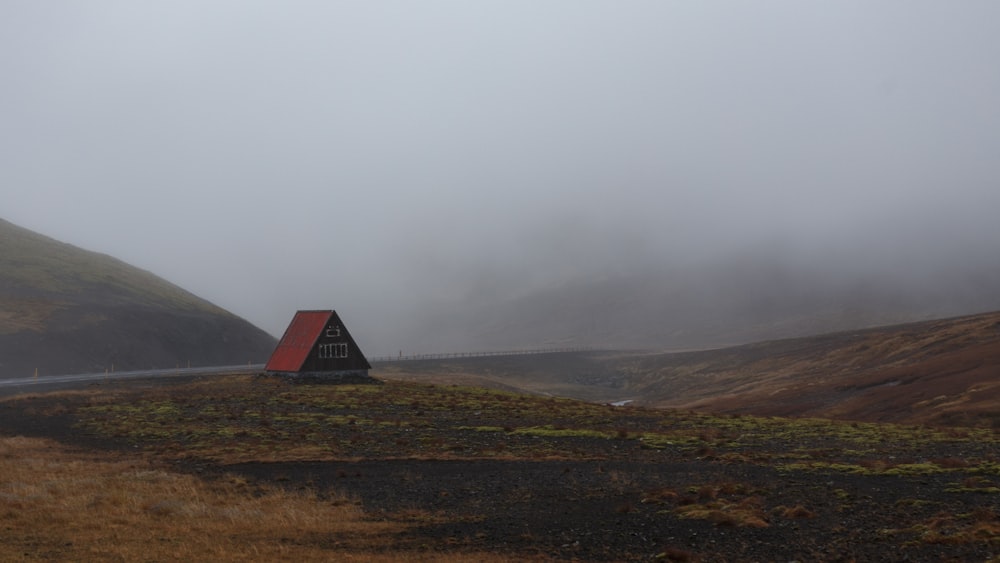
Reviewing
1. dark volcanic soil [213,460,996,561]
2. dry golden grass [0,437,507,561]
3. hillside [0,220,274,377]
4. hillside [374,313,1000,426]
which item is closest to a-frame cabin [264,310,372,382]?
hillside [374,313,1000,426]

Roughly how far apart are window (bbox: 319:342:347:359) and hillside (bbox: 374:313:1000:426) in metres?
28.5

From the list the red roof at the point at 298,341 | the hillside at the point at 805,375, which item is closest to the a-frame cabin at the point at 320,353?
the red roof at the point at 298,341

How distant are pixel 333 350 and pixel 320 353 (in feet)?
5.52

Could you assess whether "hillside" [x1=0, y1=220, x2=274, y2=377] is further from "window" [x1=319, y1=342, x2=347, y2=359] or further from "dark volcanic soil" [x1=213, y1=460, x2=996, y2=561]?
"dark volcanic soil" [x1=213, y1=460, x2=996, y2=561]

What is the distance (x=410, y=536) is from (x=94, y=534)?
7858mm

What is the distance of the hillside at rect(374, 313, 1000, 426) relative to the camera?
59.2 meters

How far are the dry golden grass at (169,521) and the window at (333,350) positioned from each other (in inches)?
1821

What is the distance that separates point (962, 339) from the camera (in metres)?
83.4

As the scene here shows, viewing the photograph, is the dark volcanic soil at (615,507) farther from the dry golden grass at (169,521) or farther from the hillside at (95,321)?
the hillside at (95,321)

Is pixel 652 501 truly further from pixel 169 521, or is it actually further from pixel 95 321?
pixel 95 321

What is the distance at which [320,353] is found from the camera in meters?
77.2

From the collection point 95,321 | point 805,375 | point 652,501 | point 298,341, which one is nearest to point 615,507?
point 652,501

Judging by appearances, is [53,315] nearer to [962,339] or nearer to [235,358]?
[235,358]

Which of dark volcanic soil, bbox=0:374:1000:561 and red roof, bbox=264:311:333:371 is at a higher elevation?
red roof, bbox=264:311:333:371
